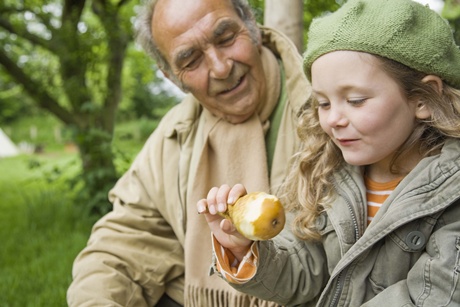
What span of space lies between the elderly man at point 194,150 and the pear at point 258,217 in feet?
2.10

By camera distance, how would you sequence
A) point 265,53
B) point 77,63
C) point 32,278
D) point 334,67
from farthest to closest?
point 77,63
point 32,278
point 265,53
point 334,67

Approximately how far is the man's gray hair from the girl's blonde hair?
0.64 meters

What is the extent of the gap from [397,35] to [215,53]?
89cm

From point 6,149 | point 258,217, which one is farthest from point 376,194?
point 6,149

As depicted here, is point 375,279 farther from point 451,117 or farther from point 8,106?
point 8,106

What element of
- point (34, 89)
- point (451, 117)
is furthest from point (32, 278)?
point (451, 117)

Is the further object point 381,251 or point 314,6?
point 314,6

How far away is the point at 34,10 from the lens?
633cm

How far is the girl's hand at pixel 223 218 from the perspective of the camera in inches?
63.4

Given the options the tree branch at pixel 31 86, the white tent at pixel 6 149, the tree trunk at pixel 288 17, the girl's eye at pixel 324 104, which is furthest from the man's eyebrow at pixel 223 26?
the white tent at pixel 6 149

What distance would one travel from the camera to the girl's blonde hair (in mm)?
1574

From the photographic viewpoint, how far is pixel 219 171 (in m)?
2.39

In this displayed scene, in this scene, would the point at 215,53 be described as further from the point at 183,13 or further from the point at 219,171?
the point at 219,171

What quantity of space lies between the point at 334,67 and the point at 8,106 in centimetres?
2599
